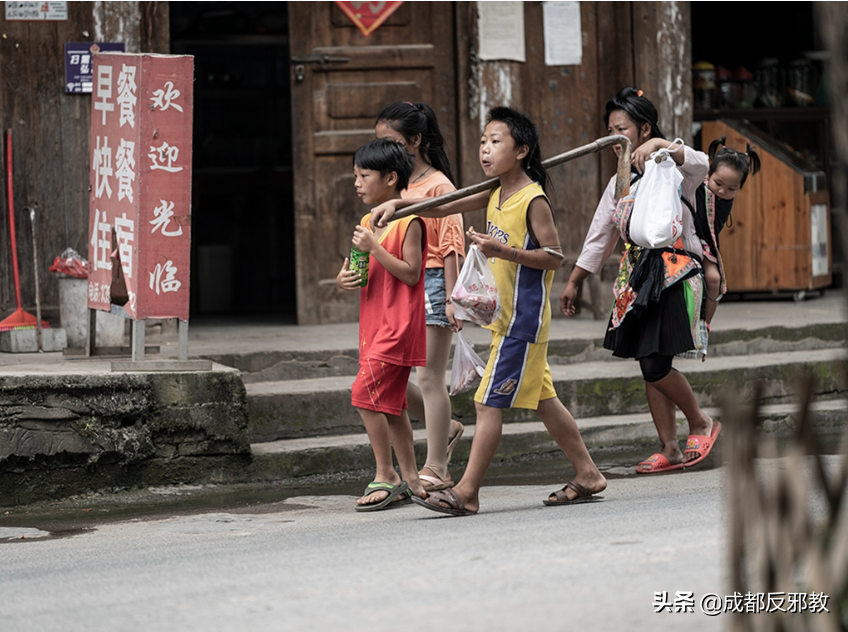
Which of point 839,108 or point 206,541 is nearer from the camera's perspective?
point 839,108

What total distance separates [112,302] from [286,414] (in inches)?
40.4

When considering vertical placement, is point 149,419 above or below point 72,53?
below

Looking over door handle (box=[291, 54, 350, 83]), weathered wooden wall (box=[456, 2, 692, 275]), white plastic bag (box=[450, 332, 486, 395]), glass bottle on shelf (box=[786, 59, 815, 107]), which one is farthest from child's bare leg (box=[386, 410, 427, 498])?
glass bottle on shelf (box=[786, 59, 815, 107])

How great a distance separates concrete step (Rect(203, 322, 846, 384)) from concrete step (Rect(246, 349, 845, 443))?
9 cm

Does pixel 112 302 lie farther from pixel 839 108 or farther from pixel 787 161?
pixel 787 161

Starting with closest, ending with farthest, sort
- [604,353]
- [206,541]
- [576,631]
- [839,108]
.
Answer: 1. [839,108]
2. [576,631]
3. [206,541]
4. [604,353]

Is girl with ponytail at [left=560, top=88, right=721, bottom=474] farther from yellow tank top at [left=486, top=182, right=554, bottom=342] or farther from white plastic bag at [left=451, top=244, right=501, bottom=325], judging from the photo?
white plastic bag at [left=451, top=244, right=501, bottom=325]

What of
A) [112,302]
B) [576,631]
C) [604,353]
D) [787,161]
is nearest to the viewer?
[576,631]

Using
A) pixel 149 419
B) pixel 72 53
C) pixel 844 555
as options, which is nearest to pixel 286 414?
pixel 149 419

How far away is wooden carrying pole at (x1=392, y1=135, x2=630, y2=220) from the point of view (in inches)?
166

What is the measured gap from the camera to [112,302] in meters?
5.44

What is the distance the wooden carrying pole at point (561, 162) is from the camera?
4.21 metres

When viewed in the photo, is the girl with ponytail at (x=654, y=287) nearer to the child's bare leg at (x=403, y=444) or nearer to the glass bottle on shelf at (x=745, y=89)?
the child's bare leg at (x=403, y=444)

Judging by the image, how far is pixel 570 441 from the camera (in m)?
4.24
